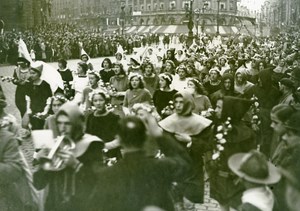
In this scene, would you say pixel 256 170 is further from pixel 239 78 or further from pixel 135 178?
pixel 239 78

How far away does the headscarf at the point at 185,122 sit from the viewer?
5.01 m

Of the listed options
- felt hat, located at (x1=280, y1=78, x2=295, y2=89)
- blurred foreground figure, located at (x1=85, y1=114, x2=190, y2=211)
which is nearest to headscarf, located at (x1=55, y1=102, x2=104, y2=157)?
blurred foreground figure, located at (x1=85, y1=114, x2=190, y2=211)

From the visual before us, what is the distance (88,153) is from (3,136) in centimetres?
77

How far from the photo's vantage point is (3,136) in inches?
159

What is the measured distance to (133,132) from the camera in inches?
148

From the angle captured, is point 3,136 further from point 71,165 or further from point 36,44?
point 36,44

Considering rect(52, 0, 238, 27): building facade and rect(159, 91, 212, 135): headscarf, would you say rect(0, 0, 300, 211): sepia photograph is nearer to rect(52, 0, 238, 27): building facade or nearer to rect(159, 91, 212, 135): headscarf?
rect(159, 91, 212, 135): headscarf

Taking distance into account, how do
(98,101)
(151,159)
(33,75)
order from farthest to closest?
(33,75) → (98,101) → (151,159)

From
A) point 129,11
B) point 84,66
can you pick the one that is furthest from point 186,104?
point 129,11

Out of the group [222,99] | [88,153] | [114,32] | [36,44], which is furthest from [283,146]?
[114,32]

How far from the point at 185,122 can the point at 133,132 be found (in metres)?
1.39

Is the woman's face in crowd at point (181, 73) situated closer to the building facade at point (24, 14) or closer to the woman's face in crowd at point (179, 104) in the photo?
the woman's face in crowd at point (179, 104)

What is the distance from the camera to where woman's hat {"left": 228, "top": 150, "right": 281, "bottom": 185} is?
3824mm

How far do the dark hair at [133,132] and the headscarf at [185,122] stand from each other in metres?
1.22
